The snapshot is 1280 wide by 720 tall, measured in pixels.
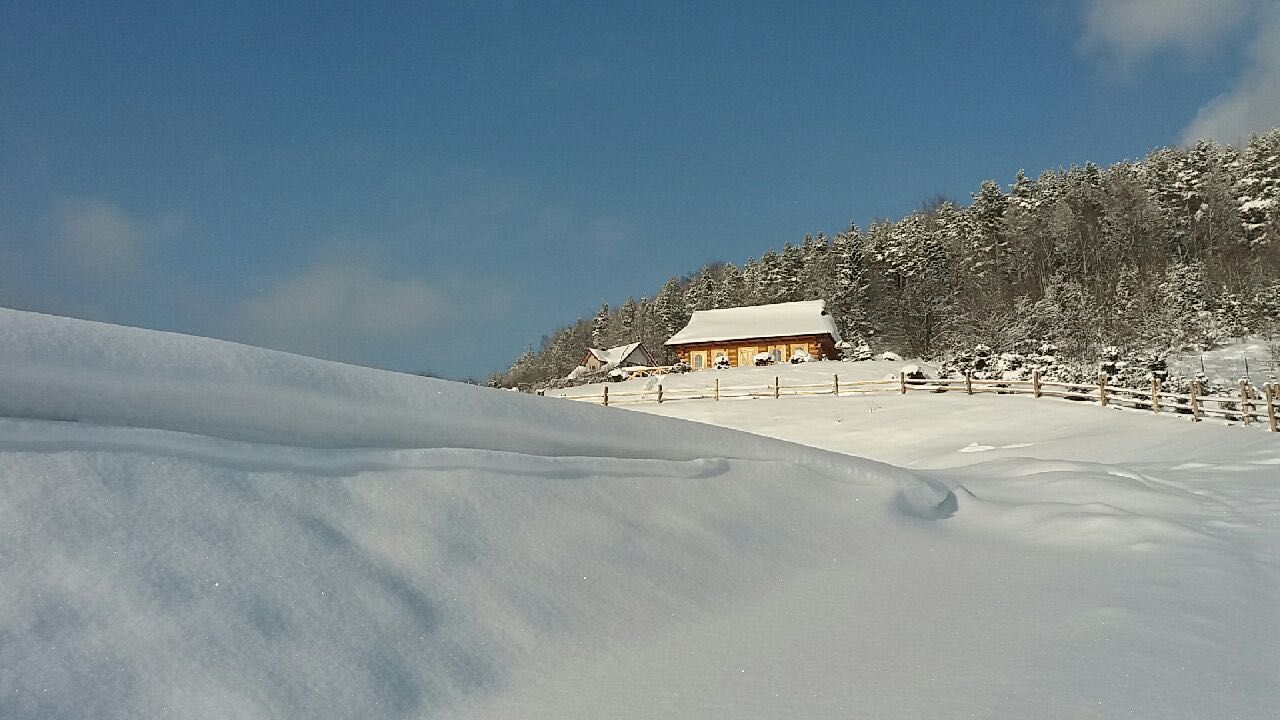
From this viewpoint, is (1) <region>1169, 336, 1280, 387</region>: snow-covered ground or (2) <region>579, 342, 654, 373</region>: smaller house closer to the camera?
(1) <region>1169, 336, 1280, 387</region>: snow-covered ground

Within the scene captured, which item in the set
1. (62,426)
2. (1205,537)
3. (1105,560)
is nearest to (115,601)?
(62,426)

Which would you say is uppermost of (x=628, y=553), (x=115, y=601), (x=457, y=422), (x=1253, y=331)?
(x=1253, y=331)

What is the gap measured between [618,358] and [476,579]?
5711 centimetres

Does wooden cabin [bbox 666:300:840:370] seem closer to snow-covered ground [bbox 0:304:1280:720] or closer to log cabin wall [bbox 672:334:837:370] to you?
log cabin wall [bbox 672:334:837:370]

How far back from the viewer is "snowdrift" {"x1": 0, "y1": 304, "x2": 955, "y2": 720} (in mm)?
1839

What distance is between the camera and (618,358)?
59719 millimetres

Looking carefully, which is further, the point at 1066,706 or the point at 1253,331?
the point at 1253,331

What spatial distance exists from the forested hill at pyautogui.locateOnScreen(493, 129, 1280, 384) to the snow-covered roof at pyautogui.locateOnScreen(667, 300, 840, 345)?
17.2 ft

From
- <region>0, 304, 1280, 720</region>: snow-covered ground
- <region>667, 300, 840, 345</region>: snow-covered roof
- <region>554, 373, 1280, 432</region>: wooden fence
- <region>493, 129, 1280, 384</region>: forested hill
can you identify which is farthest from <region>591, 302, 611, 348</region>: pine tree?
<region>0, 304, 1280, 720</region>: snow-covered ground

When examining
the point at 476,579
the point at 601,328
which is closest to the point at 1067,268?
the point at 601,328

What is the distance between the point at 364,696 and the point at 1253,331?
5321 centimetres

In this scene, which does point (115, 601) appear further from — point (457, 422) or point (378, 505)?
point (457, 422)

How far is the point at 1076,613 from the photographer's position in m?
3.38

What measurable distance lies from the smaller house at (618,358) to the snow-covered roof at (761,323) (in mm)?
4938
